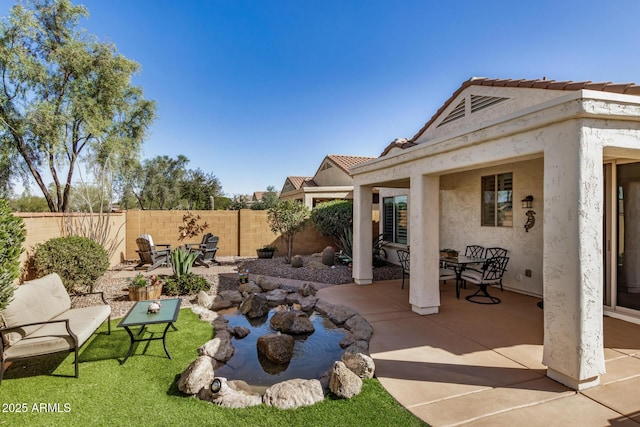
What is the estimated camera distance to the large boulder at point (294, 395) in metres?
3.49

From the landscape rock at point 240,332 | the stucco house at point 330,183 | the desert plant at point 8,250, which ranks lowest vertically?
the landscape rock at point 240,332

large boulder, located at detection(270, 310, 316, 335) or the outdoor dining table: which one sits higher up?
the outdoor dining table

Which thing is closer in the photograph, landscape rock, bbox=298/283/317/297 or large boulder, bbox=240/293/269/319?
large boulder, bbox=240/293/269/319

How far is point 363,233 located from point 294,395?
19.9 ft

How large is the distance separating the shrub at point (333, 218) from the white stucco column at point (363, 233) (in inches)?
153

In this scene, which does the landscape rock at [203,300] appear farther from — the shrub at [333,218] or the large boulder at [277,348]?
the shrub at [333,218]

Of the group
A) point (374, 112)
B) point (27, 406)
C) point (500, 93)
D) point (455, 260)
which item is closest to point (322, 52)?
point (374, 112)

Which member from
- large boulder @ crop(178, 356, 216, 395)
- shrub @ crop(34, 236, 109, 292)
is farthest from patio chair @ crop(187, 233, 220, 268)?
large boulder @ crop(178, 356, 216, 395)

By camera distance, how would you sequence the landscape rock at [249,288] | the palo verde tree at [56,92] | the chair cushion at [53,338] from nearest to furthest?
the chair cushion at [53,338], the landscape rock at [249,288], the palo verde tree at [56,92]

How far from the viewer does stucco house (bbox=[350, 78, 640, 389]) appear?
3.64 m

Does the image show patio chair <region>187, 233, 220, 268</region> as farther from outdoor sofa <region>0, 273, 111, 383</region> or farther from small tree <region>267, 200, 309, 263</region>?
outdoor sofa <region>0, 273, 111, 383</region>

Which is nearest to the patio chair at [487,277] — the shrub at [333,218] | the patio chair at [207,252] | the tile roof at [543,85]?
the tile roof at [543,85]

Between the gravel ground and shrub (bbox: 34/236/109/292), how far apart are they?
0.55m

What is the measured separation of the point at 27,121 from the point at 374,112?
1449 centimetres
